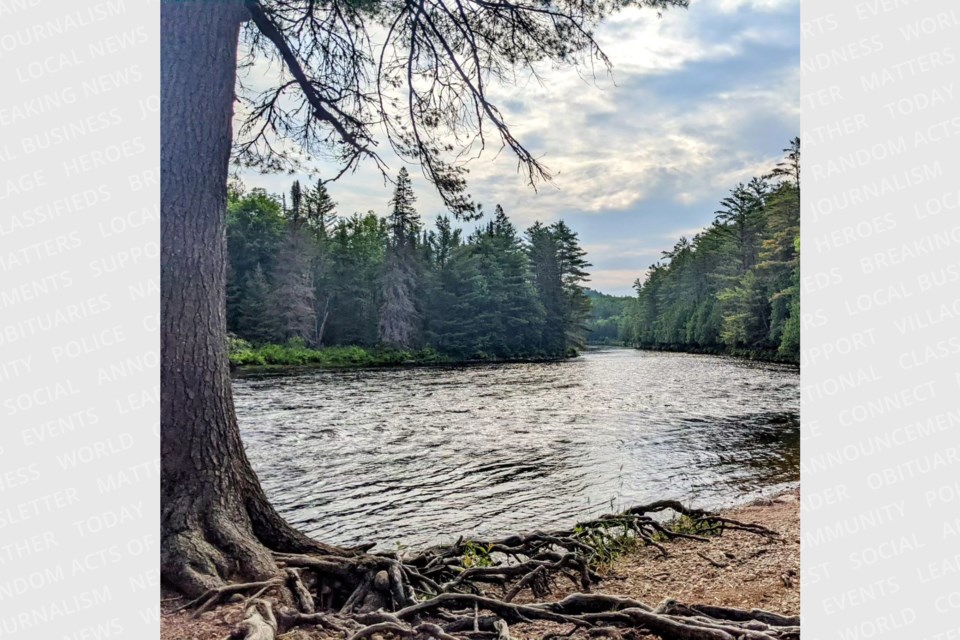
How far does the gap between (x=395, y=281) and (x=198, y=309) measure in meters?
8.24

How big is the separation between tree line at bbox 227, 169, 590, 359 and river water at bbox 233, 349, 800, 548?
4.57 feet

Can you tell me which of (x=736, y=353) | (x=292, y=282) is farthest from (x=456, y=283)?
(x=736, y=353)

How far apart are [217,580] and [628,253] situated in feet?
10.9

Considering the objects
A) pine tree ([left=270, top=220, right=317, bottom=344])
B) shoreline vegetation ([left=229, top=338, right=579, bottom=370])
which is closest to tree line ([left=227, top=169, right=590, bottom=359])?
pine tree ([left=270, top=220, right=317, bottom=344])

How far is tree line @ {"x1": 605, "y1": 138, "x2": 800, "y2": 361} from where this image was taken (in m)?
15.5

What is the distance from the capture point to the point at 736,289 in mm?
18844

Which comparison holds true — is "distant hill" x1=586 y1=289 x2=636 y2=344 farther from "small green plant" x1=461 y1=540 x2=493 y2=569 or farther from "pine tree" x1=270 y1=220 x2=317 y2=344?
"small green plant" x1=461 y1=540 x2=493 y2=569

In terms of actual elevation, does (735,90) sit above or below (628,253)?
above

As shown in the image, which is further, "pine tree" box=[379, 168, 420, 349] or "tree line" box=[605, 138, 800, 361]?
"tree line" box=[605, 138, 800, 361]

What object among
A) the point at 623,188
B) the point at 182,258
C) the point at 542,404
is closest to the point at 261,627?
the point at 182,258

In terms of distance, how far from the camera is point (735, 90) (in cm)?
312

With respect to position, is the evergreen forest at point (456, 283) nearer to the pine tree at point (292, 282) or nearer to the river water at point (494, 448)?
the pine tree at point (292, 282)

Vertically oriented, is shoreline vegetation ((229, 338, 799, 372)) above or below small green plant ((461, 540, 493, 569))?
above

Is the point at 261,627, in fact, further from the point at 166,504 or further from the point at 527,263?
the point at 527,263
